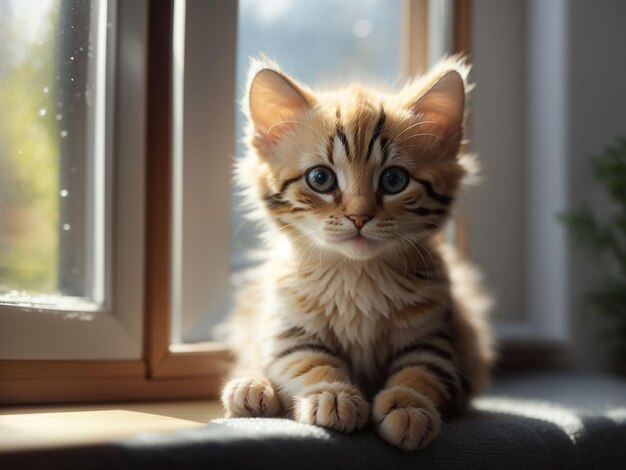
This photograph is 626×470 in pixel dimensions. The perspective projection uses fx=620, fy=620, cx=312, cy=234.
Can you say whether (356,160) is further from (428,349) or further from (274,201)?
(428,349)

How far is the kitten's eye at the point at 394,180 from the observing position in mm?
1101

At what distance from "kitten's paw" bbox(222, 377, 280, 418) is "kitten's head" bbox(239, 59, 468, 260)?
27cm

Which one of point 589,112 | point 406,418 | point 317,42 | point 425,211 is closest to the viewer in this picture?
point 406,418

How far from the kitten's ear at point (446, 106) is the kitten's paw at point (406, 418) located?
1.65 feet

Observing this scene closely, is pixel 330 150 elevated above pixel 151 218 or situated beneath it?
elevated above

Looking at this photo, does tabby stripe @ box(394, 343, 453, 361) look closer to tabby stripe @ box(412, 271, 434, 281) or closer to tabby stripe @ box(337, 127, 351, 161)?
tabby stripe @ box(412, 271, 434, 281)

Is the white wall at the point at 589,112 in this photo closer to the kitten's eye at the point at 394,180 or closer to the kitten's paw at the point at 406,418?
the kitten's eye at the point at 394,180

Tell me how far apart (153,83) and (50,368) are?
0.58 m

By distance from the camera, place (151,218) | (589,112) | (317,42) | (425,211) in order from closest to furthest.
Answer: (425,211) < (151,218) < (317,42) < (589,112)

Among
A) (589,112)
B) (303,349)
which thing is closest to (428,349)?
(303,349)

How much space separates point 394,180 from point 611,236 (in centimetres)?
80

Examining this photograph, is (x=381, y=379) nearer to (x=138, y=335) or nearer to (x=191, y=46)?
(x=138, y=335)

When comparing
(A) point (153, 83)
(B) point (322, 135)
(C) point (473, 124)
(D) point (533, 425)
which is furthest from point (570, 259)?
(A) point (153, 83)

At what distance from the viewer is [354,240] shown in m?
1.05
